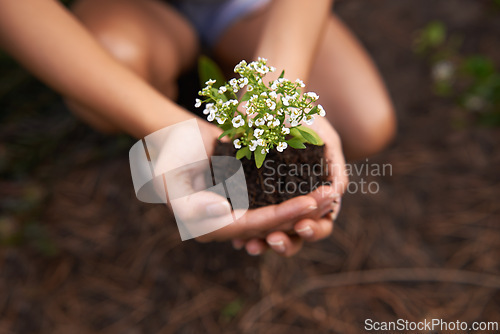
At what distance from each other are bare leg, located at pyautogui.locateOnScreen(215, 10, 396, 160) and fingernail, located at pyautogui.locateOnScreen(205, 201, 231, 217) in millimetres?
961

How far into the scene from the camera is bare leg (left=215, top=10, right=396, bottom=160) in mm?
2064

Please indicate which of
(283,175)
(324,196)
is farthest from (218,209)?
(324,196)

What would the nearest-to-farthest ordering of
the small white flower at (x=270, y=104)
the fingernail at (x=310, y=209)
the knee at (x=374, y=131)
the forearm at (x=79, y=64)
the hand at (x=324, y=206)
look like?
the small white flower at (x=270, y=104) → the fingernail at (x=310, y=209) → the hand at (x=324, y=206) → the forearm at (x=79, y=64) → the knee at (x=374, y=131)

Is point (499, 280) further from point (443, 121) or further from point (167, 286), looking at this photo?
point (167, 286)

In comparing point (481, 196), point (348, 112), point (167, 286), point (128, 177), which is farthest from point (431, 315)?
point (128, 177)

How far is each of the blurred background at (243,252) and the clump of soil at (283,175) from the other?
2.85 ft

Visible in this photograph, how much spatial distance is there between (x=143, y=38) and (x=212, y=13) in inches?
19.2

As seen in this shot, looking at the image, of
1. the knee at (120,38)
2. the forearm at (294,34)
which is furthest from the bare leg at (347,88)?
the knee at (120,38)

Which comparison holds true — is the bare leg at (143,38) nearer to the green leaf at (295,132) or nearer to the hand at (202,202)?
the hand at (202,202)

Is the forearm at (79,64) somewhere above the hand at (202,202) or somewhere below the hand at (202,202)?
above

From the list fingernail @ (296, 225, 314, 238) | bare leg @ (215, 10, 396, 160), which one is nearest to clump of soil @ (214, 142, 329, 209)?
fingernail @ (296, 225, 314, 238)

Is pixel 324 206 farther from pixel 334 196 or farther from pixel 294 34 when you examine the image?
pixel 294 34

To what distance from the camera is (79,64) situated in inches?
63.6

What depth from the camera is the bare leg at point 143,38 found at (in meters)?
1.89
